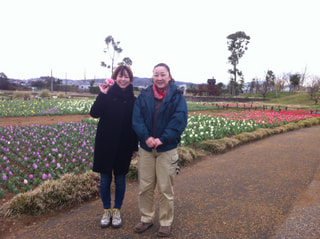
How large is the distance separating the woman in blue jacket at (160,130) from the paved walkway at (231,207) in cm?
43

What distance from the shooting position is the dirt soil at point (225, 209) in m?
2.62

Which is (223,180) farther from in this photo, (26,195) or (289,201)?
(26,195)

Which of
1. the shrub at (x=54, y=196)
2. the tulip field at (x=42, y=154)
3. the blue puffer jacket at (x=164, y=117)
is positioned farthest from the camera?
the tulip field at (x=42, y=154)

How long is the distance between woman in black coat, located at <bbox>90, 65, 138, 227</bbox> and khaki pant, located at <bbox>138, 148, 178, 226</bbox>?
0.77 feet

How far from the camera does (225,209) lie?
10.5ft

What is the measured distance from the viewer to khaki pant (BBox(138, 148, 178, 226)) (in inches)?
99.4

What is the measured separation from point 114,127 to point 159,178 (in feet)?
2.37

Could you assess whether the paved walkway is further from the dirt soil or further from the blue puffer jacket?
the blue puffer jacket

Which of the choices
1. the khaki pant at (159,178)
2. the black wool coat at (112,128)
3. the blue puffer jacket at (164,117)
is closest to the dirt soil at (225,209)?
the khaki pant at (159,178)

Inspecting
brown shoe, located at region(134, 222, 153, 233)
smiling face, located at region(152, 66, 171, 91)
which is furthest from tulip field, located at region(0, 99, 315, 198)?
smiling face, located at region(152, 66, 171, 91)

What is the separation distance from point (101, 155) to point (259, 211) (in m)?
2.16

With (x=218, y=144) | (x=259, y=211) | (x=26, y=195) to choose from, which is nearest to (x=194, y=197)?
(x=259, y=211)

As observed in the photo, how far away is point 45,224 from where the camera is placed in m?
2.75

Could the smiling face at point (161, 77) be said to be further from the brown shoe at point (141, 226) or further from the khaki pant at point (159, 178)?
the brown shoe at point (141, 226)
